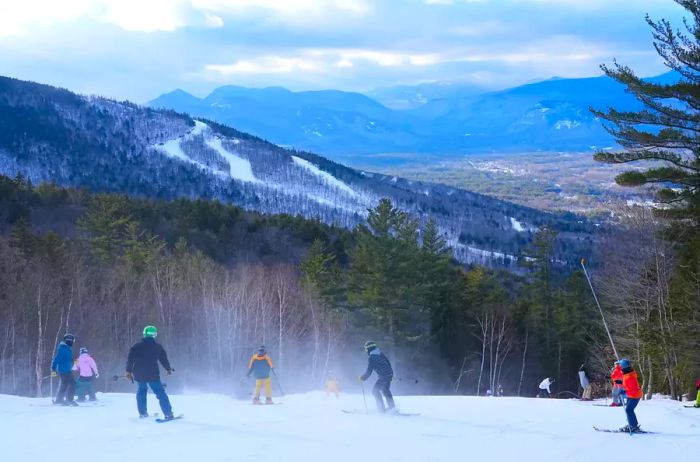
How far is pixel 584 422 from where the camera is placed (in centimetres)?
1481

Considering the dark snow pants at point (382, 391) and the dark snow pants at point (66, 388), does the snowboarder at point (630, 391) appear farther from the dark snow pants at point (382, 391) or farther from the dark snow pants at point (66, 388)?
the dark snow pants at point (66, 388)

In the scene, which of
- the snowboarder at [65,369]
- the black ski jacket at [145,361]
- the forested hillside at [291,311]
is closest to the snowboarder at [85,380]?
the snowboarder at [65,369]

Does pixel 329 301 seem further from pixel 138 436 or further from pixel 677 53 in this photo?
pixel 138 436

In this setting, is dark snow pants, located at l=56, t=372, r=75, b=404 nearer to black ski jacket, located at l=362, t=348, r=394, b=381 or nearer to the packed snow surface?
the packed snow surface

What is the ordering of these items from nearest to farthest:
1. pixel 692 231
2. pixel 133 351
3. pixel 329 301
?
1. pixel 133 351
2. pixel 692 231
3. pixel 329 301

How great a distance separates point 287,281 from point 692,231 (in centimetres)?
2724

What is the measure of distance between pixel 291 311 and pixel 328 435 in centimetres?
3005

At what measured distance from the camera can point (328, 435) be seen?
40.5ft

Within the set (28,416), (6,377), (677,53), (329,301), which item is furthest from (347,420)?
(329,301)

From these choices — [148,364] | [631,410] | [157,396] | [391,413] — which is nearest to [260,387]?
[391,413]

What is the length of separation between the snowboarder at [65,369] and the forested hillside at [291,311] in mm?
15989

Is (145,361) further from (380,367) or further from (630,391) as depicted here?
(630,391)

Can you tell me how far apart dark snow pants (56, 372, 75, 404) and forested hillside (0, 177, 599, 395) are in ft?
52.3

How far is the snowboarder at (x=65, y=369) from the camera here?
15.9 metres
